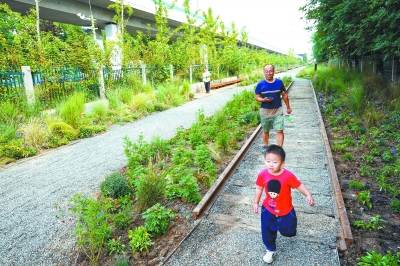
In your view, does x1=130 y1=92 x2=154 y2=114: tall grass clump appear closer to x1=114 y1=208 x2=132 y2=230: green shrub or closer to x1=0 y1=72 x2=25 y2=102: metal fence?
x1=0 y1=72 x2=25 y2=102: metal fence

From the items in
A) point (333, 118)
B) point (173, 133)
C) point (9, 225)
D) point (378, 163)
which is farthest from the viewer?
point (333, 118)

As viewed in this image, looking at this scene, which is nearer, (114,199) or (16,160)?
(114,199)

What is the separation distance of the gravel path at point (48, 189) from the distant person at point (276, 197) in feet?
7.45

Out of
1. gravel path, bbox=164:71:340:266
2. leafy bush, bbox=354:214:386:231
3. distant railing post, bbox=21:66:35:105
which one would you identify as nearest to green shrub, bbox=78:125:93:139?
distant railing post, bbox=21:66:35:105

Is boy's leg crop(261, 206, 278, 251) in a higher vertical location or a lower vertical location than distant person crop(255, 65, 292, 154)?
lower

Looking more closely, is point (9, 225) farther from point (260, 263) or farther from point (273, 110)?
point (273, 110)

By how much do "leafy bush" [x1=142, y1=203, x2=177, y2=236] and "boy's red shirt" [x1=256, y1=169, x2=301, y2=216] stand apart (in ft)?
4.53

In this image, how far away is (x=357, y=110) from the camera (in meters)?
8.85

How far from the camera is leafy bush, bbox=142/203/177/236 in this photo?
3391 mm

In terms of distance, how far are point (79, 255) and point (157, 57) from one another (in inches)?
637

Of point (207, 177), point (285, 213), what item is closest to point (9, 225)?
point (207, 177)

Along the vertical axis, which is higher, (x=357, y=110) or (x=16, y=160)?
(x=357, y=110)

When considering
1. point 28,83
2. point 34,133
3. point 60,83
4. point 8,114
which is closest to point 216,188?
point 34,133

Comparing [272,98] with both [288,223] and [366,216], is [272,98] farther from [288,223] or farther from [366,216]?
[288,223]
